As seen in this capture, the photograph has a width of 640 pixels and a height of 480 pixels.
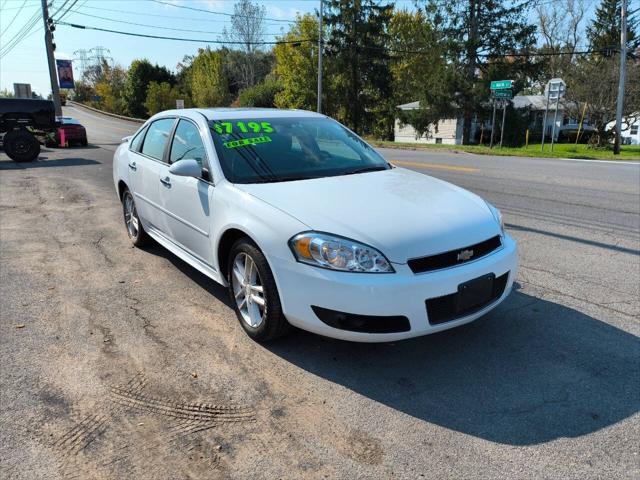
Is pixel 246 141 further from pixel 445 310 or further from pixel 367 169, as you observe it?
pixel 445 310

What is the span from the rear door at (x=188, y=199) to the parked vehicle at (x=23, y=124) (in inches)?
556

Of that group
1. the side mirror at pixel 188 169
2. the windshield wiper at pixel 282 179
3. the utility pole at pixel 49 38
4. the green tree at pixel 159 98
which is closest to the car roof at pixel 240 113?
the side mirror at pixel 188 169

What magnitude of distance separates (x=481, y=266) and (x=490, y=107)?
36544 mm

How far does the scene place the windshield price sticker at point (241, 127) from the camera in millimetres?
4336

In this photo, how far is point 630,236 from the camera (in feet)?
21.4

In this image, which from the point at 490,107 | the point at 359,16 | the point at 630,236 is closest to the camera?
the point at 630,236

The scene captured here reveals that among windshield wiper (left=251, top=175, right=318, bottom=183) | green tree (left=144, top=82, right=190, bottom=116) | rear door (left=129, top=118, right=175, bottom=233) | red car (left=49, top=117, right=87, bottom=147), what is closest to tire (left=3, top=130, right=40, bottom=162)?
red car (left=49, top=117, right=87, bottom=147)

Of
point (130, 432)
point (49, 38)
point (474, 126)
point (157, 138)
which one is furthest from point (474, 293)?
point (474, 126)

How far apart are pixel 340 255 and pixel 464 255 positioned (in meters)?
0.81

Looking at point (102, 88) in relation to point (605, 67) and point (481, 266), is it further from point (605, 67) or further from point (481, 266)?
point (481, 266)

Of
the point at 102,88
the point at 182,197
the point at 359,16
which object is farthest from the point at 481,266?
the point at 102,88

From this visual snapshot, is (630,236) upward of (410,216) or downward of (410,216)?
downward

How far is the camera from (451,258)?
3156mm

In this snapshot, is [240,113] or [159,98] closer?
[240,113]
